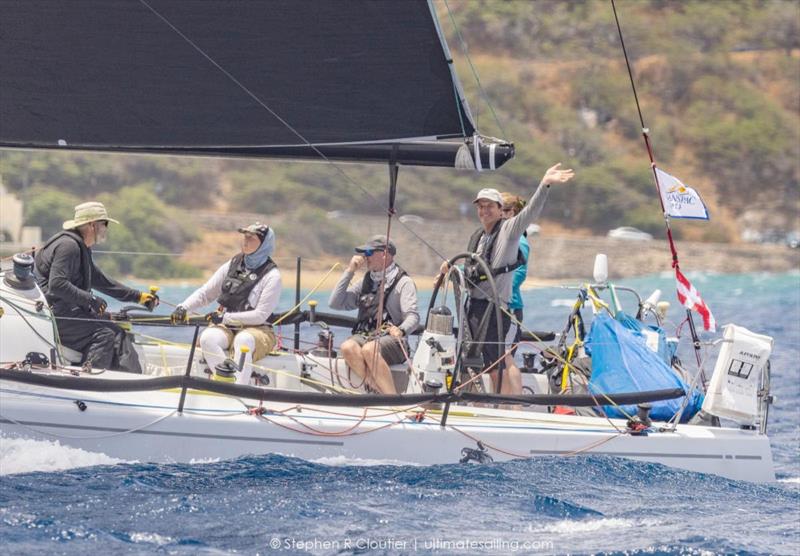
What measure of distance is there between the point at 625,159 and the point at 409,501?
1616 inches

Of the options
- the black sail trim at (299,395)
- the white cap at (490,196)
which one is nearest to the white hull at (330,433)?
the black sail trim at (299,395)

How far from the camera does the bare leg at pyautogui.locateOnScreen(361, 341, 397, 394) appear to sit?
7.25 m

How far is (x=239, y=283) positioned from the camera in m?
7.59

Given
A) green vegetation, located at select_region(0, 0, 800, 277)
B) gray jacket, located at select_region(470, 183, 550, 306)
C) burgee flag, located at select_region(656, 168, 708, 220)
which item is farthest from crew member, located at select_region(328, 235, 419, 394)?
green vegetation, located at select_region(0, 0, 800, 277)

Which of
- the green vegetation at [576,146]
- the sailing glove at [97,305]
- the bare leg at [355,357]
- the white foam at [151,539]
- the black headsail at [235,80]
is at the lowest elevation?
the white foam at [151,539]

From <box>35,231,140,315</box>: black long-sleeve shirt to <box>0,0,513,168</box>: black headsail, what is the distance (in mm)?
755

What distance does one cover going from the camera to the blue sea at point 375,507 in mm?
5582

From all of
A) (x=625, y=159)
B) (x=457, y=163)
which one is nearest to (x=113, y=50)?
(x=457, y=163)

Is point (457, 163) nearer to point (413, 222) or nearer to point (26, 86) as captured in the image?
point (26, 86)

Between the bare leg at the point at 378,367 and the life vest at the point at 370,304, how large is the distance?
285 mm

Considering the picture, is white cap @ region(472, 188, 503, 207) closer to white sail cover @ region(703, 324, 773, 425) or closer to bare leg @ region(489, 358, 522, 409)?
bare leg @ region(489, 358, 522, 409)

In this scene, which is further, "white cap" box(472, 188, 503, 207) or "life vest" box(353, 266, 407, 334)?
"life vest" box(353, 266, 407, 334)

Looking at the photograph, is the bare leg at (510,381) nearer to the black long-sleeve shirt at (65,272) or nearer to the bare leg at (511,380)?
the bare leg at (511,380)

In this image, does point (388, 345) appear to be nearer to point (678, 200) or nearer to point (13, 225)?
point (678, 200)
